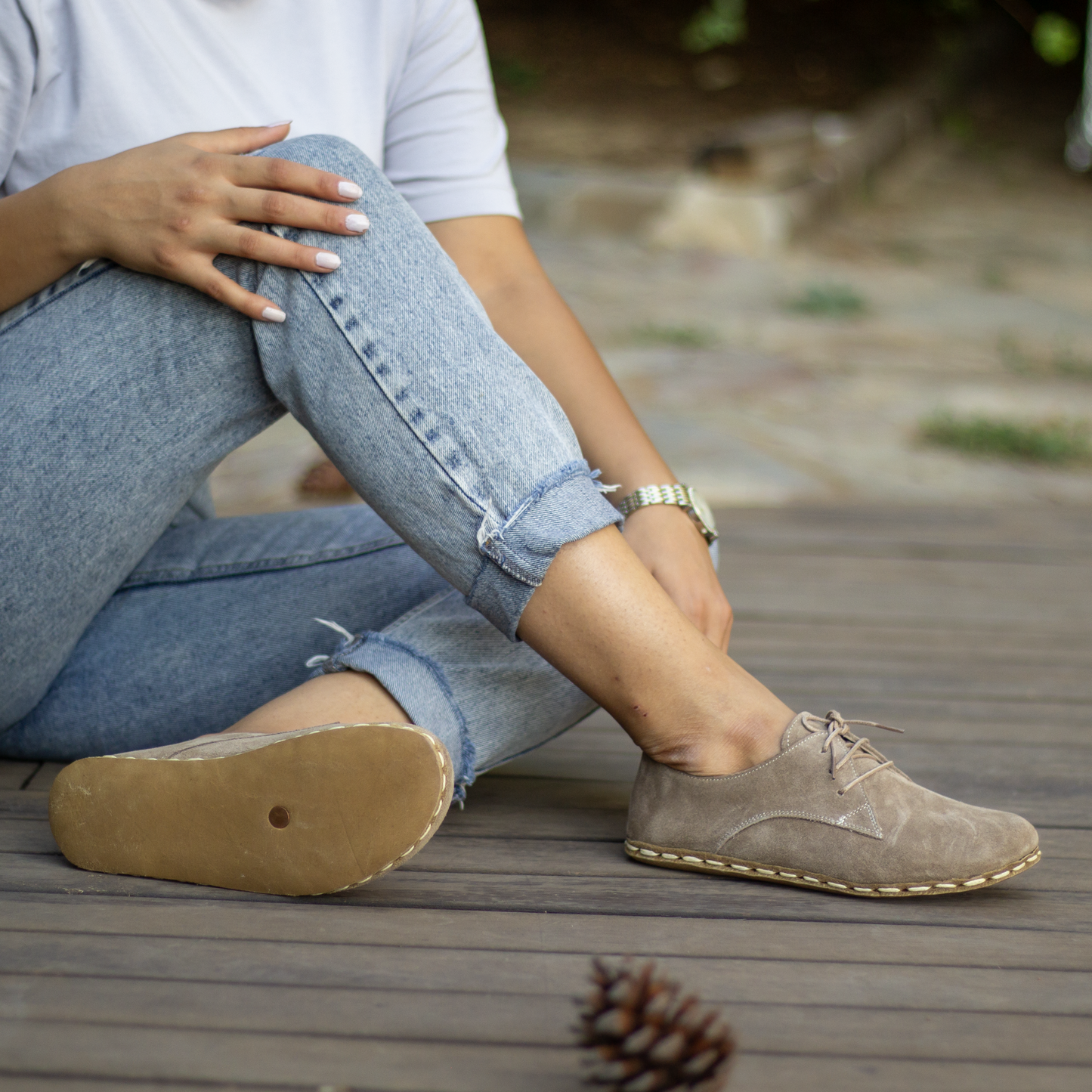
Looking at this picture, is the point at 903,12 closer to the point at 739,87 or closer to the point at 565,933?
the point at 739,87

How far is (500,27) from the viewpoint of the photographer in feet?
34.1

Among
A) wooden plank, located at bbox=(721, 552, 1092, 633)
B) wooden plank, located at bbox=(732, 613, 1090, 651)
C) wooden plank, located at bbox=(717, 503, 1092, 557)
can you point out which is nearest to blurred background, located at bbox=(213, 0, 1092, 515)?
wooden plank, located at bbox=(717, 503, 1092, 557)

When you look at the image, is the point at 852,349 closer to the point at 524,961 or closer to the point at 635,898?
the point at 635,898

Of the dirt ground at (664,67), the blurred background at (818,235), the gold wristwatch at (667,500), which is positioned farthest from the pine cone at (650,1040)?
the dirt ground at (664,67)

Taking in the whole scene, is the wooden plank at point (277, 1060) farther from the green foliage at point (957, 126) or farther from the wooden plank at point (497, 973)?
the green foliage at point (957, 126)

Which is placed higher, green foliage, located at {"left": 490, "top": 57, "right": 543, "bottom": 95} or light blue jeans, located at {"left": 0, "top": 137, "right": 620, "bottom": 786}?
light blue jeans, located at {"left": 0, "top": 137, "right": 620, "bottom": 786}

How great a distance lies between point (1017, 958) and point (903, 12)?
11213 millimetres

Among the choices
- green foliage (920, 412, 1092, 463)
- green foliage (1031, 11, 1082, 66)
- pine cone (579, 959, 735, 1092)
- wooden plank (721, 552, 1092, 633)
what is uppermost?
pine cone (579, 959, 735, 1092)

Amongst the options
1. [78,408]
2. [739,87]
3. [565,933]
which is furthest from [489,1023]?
[739,87]

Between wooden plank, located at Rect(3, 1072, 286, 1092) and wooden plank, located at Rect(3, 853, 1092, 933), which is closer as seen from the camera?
wooden plank, located at Rect(3, 1072, 286, 1092)

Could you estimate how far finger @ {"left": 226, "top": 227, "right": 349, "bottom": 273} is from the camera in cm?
99

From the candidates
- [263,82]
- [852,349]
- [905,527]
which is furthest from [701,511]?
[852,349]

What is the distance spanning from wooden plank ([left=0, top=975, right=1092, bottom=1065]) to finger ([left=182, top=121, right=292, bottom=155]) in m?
0.68

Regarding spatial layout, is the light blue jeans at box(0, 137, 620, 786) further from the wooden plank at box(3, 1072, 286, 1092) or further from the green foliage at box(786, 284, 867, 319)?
the green foliage at box(786, 284, 867, 319)
